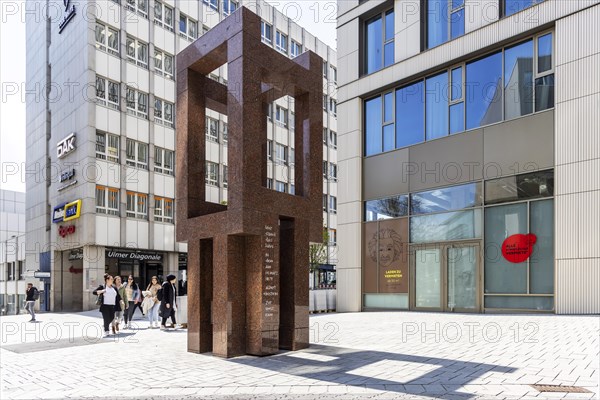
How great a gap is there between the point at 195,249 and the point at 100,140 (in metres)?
25.7

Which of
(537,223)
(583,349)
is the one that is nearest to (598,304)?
(537,223)

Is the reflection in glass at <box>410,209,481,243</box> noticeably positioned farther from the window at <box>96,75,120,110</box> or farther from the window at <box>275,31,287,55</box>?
the window at <box>275,31,287,55</box>

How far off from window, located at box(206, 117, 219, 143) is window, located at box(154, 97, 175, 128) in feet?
11.8

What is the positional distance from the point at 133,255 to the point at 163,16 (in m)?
17.4

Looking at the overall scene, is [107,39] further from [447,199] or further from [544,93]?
[544,93]

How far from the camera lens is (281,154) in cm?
4975

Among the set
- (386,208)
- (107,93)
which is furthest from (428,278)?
(107,93)

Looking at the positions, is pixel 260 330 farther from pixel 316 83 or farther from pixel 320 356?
pixel 316 83

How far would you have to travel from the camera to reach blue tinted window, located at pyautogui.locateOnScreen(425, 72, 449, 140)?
2012cm

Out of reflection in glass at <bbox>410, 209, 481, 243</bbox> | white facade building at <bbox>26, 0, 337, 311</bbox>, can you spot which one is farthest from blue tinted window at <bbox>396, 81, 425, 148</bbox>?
white facade building at <bbox>26, 0, 337, 311</bbox>

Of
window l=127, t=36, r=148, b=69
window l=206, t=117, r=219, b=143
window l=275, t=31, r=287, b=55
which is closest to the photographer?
window l=127, t=36, r=148, b=69

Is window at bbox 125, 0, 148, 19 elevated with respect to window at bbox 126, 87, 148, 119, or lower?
elevated

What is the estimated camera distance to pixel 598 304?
50.3 feet

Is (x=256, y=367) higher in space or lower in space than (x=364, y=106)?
lower
